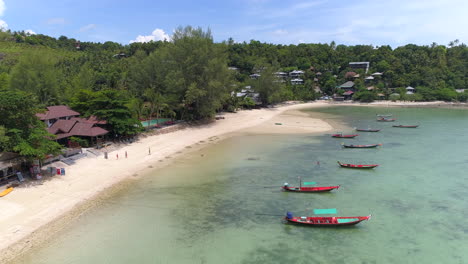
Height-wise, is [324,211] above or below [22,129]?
below

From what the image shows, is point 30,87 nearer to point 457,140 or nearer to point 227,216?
A: point 227,216

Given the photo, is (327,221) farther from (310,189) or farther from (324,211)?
(310,189)

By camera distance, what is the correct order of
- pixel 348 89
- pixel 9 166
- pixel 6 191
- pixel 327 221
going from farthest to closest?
pixel 348 89, pixel 9 166, pixel 6 191, pixel 327 221

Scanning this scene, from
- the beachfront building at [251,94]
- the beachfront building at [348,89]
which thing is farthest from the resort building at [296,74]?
the beachfront building at [251,94]

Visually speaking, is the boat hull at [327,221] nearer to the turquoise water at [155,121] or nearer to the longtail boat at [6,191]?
the longtail boat at [6,191]

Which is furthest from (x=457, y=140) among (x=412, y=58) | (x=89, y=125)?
(x=412, y=58)

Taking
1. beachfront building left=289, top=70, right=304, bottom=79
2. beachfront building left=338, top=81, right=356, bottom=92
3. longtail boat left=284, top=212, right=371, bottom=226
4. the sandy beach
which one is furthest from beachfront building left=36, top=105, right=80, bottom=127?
beachfront building left=289, top=70, right=304, bottom=79

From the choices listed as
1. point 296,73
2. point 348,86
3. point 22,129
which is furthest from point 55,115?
point 296,73
